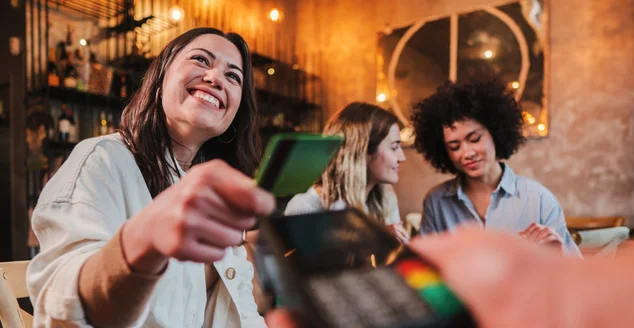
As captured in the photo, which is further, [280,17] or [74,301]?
[280,17]

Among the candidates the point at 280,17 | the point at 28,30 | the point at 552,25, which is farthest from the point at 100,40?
the point at 552,25

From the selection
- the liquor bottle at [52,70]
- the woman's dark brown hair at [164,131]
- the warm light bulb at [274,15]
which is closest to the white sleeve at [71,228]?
the woman's dark brown hair at [164,131]

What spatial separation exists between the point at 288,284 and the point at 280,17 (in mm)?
4615

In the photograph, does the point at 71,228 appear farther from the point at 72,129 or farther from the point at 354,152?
the point at 72,129

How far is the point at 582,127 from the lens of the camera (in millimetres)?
3215

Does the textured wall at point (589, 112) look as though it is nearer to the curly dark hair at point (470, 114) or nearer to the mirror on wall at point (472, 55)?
the mirror on wall at point (472, 55)

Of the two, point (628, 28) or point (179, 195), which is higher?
point (628, 28)

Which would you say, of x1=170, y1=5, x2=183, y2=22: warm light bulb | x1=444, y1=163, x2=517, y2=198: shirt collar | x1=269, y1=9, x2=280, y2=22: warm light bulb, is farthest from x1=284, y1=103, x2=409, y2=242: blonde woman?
x1=269, y1=9, x2=280, y2=22: warm light bulb

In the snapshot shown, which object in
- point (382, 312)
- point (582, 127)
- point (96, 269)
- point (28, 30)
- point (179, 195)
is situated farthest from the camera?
point (582, 127)

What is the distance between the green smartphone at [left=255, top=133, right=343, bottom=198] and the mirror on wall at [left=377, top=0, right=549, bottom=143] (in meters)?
2.96

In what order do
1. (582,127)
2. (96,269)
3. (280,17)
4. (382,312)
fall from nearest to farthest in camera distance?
(382,312), (96,269), (582,127), (280,17)

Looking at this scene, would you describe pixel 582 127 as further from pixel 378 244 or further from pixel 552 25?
pixel 378 244

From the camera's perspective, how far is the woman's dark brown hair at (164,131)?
0.91 m

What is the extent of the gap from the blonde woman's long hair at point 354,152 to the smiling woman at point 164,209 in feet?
2.08
